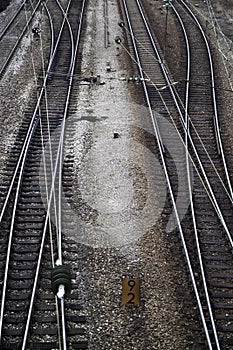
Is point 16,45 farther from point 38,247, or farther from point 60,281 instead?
point 60,281

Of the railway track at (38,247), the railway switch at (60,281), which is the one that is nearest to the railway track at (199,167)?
the railway track at (38,247)

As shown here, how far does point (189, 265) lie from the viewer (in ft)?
32.3

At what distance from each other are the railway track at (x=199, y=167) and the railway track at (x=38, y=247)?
237cm

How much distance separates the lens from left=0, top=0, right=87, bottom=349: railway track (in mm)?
8484

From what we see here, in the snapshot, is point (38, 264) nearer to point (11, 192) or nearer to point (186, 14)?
point (11, 192)

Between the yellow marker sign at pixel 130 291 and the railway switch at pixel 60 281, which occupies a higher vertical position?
the railway switch at pixel 60 281

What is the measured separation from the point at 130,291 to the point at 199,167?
197 inches

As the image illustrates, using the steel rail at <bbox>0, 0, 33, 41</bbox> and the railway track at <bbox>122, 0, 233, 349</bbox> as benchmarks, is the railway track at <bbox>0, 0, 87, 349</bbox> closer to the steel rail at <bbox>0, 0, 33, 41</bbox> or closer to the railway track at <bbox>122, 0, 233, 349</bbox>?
the railway track at <bbox>122, 0, 233, 349</bbox>

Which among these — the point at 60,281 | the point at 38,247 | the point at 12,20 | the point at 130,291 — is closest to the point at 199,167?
the point at 130,291

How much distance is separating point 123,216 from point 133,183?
56.1 inches

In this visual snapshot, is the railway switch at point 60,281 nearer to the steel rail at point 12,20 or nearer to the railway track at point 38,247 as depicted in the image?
the railway track at point 38,247

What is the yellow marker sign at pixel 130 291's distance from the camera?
9.31 meters

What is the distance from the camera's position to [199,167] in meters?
13.4

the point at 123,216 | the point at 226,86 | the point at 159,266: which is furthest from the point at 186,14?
the point at 159,266
